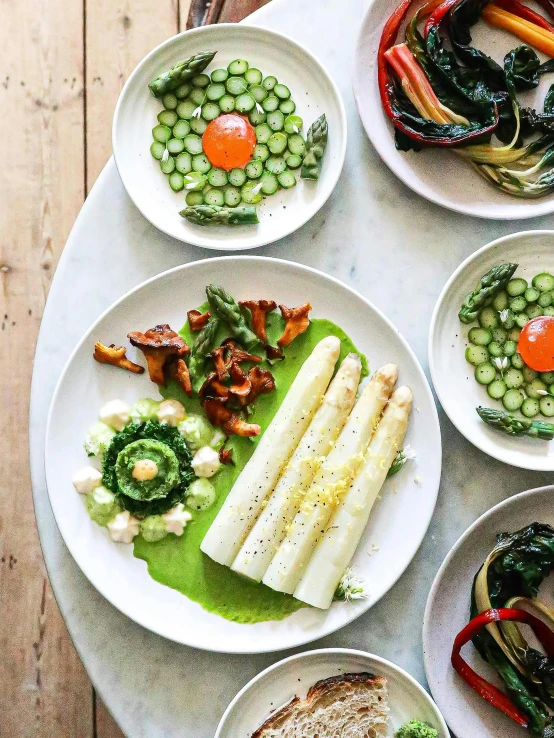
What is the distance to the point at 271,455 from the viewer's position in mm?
3891

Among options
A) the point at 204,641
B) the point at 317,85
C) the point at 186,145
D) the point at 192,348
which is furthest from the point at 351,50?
the point at 204,641

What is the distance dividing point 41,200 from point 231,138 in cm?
199

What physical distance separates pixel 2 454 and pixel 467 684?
352 cm

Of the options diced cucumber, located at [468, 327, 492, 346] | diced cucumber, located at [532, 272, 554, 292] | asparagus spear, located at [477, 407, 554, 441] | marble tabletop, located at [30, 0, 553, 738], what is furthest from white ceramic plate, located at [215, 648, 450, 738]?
diced cucumber, located at [532, 272, 554, 292]

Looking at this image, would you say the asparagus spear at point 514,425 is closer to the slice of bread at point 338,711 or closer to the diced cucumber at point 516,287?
the diced cucumber at point 516,287

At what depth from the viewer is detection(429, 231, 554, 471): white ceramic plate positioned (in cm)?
392

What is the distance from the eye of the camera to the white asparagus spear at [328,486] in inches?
152

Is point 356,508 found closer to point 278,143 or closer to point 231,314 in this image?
point 231,314

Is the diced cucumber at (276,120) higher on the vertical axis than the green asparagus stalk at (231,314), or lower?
higher

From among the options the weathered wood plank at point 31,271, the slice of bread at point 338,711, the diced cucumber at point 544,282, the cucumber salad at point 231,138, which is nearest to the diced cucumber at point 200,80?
the cucumber salad at point 231,138

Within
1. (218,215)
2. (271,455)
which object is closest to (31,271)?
(218,215)

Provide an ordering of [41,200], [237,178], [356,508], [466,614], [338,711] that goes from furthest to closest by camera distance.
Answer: [41,200]
[237,178]
[466,614]
[356,508]
[338,711]

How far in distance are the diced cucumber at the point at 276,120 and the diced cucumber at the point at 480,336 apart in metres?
1.58

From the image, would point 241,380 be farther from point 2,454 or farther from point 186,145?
point 2,454
